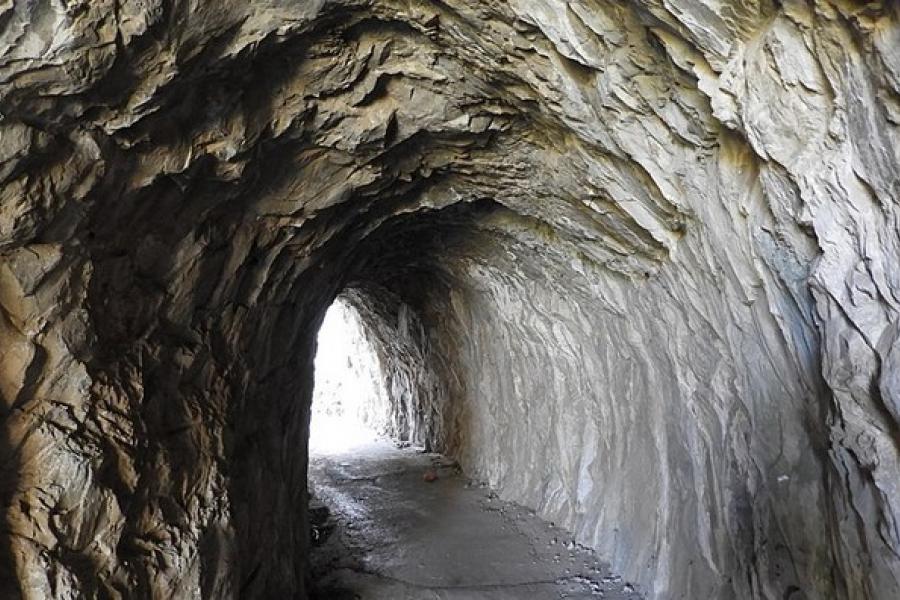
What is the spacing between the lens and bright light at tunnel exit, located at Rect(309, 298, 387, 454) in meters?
16.2

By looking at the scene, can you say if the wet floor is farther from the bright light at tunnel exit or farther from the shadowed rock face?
the bright light at tunnel exit

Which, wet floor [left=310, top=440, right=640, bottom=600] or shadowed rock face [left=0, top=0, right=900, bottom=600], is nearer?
shadowed rock face [left=0, top=0, right=900, bottom=600]

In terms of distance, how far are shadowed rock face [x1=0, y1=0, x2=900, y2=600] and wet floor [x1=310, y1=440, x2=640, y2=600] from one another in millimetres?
797

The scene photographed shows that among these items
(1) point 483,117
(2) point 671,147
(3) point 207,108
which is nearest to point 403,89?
(1) point 483,117

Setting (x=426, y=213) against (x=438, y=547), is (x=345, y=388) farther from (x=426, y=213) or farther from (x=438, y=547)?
(x=426, y=213)

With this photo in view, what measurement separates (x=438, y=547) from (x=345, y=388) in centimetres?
1134

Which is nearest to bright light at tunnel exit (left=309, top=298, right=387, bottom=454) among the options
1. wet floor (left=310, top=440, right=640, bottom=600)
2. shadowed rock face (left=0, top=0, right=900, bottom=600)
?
wet floor (left=310, top=440, right=640, bottom=600)

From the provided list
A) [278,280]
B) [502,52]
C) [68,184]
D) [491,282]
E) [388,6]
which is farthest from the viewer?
[491,282]

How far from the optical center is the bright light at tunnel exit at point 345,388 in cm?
1625

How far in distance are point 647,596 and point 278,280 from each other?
Answer: 4.08 m

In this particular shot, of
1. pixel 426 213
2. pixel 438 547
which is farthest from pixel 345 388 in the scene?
pixel 426 213

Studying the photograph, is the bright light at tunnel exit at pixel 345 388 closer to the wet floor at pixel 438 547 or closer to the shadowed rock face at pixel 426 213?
the wet floor at pixel 438 547

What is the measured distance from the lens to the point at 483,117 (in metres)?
5.08

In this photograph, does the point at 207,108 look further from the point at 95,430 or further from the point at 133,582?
the point at 133,582
